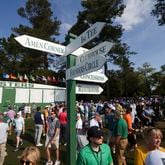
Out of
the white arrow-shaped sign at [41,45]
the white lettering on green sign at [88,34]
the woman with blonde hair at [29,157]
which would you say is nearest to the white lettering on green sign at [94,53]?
the white lettering on green sign at [88,34]

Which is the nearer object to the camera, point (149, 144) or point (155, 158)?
point (155, 158)

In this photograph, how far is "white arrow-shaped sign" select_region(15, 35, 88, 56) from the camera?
567cm

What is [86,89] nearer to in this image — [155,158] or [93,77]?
[93,77]

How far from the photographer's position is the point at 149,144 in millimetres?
4098

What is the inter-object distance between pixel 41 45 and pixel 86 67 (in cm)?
112

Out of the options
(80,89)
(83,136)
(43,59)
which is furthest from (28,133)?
(43,59)

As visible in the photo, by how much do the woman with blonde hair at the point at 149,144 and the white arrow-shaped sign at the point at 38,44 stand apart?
2.64 m

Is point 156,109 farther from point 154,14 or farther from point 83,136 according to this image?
point 83,136

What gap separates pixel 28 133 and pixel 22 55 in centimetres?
3926

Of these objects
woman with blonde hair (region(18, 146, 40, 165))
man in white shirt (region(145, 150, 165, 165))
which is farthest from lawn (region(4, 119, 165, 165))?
woman with blonde hair (region(18, 146, 40, 165))

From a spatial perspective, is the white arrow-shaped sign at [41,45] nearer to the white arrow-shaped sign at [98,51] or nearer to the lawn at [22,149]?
the white arrow-shaped sign at [98,51]

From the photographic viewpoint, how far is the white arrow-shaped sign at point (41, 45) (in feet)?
18.6

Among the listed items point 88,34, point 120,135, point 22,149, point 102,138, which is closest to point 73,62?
point 88,34

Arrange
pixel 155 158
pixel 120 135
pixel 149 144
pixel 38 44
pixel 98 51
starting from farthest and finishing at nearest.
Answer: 1. pixel 120 135
2. pixel 38 44
3. pixel 98 51
4. pixel 149 144
5. pixel 155 158
